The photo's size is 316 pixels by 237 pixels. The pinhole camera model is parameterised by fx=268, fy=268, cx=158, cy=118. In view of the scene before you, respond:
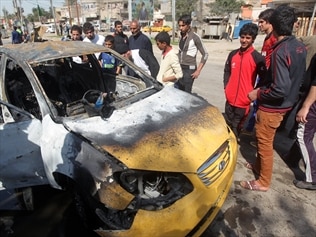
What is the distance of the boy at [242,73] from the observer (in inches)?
123

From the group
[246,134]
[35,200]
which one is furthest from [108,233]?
[246,134]

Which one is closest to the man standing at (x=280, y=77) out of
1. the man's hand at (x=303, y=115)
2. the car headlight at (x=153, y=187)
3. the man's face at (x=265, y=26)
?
the man's hand at (x=303, y=115)

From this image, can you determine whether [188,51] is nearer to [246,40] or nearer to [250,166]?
[246,40]

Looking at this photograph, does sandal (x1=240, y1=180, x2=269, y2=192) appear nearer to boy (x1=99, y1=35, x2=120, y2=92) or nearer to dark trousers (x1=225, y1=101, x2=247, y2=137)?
dark trousers (x1=225, y1=101, x2=247, y2=137)

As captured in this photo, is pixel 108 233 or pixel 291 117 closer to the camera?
pixel 108 233

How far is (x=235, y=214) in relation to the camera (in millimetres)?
2631

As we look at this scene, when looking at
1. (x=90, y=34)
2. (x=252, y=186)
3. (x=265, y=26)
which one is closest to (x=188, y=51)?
(x=265, y=26)

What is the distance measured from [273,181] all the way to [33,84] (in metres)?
2.85

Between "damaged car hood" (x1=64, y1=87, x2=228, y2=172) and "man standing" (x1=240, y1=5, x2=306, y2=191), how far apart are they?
478 mm

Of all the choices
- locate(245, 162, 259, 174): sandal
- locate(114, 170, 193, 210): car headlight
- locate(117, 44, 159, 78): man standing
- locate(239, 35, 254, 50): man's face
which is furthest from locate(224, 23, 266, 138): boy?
locate(114, 170, 193, 210): car headlight

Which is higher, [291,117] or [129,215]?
[129,215]

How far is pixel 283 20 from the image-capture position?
243 cm

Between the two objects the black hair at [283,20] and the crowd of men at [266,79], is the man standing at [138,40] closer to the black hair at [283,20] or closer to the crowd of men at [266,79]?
the crowd of men at [266,79]

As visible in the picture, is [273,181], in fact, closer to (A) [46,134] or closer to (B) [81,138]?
(B) [81,138]
